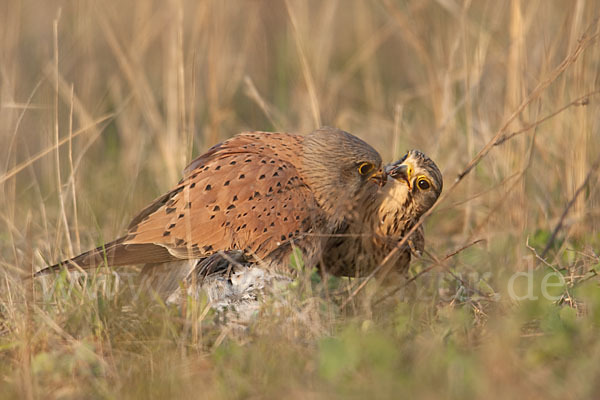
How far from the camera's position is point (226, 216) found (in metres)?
4.38

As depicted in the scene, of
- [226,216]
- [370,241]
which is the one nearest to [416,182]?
[370,241]

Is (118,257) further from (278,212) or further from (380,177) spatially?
(380,177)

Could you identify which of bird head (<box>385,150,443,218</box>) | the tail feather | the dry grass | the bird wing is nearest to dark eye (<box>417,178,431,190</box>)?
bird head (<box>385,150,443,218</box>)

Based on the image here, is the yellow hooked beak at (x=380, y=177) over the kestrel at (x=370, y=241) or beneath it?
over

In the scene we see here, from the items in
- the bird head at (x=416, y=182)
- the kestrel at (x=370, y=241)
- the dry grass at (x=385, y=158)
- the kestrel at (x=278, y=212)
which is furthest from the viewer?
the bird head at (x=416, y=182)

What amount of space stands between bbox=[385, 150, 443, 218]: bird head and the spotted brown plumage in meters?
0.11

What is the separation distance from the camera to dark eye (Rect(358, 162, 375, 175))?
4.54 meters

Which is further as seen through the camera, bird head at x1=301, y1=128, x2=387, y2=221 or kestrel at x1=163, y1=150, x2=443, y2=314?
bird head at x1=301, y1=128, x2=387, y2=221

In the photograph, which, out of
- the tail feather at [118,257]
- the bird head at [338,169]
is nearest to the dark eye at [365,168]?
the bird head at [338,169]

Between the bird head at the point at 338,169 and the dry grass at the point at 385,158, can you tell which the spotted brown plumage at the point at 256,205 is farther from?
the dry grass at the point at 385,158

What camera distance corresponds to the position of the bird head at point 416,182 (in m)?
4.47

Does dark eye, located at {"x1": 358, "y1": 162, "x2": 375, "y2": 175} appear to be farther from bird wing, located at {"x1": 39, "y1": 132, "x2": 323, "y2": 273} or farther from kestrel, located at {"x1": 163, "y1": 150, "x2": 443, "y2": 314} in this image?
bird wing, located at {"x1": 39, "y1": 132, "x2": 323, "y2": 273}

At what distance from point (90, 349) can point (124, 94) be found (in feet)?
14.5

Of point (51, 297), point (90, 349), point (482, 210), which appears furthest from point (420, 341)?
point (482, 210)
